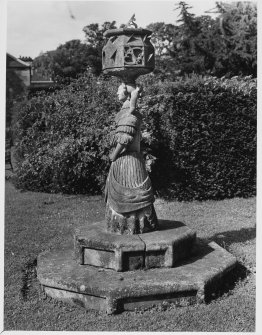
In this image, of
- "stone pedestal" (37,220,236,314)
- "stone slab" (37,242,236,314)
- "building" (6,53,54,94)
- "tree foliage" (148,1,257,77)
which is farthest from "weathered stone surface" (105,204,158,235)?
"building" (6,53,54,94)

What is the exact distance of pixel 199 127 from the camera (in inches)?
438

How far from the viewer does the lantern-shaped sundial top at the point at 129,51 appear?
213 inches

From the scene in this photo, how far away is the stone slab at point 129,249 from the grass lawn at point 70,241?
0.65 metres

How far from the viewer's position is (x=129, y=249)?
5.29 meters

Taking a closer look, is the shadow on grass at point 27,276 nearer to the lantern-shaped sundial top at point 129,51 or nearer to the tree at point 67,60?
the lantern-shaped sundial top at point 129,51

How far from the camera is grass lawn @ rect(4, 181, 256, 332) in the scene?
4715 millimetres

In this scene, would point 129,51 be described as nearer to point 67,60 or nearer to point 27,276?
point 27,276

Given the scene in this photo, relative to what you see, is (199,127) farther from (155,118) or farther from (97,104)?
(97,104)

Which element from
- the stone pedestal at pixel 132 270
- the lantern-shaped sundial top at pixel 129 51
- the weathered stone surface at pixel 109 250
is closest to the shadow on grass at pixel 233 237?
the stone pedestal at pixel 132 270

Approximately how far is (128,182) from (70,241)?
211 centimetres

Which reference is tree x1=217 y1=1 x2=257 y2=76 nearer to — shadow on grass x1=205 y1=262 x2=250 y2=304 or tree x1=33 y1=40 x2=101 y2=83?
tree x1=33 y1=40 x2=101 y2=83

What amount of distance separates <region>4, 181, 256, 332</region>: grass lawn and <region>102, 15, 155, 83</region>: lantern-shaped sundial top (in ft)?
10.1

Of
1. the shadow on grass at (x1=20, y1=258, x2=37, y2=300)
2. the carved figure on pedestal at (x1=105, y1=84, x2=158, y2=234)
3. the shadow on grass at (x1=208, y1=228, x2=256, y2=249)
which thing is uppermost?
the carved figure on pedestal at (x1=105, y1=84, x2=158, y2=234)

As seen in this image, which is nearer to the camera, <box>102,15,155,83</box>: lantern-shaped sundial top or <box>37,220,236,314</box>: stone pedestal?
<box>37,220,236,314</box>: stone pedestal
